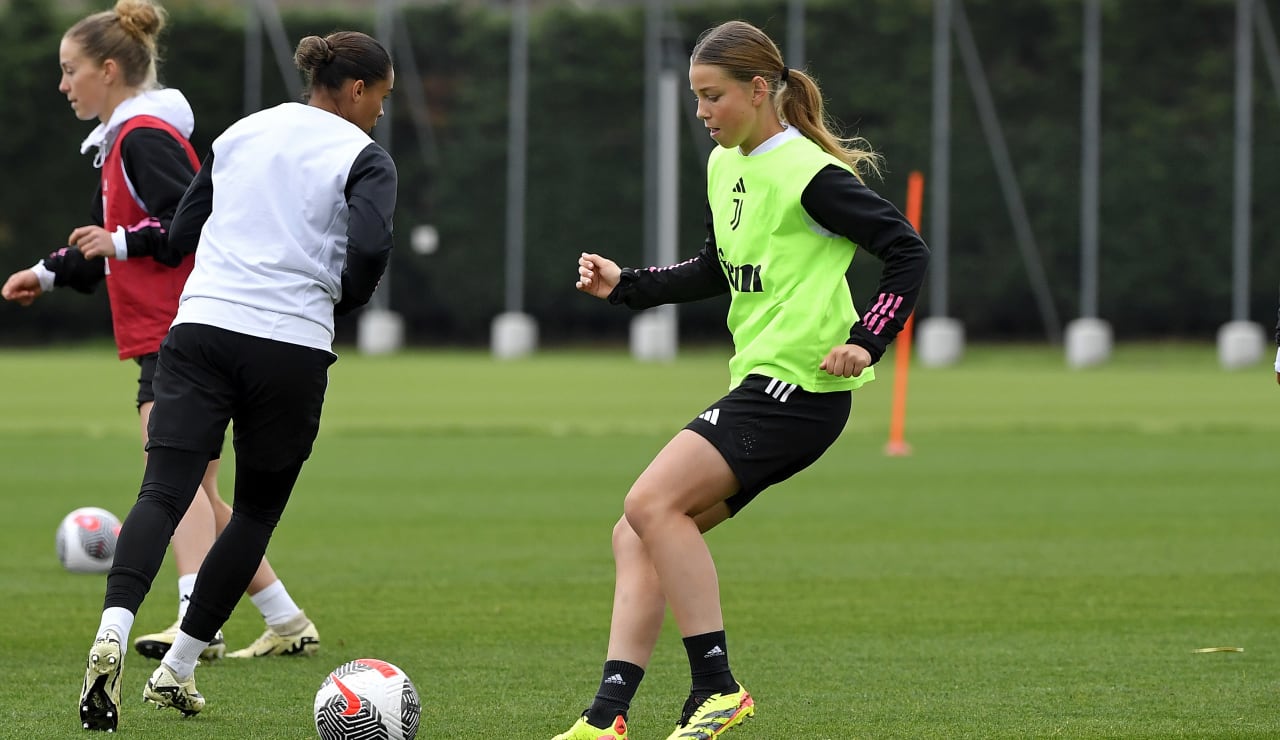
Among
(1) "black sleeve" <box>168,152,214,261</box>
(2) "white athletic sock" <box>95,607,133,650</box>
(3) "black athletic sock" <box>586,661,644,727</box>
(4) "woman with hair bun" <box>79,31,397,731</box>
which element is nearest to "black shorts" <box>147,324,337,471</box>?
(4) "woman with hair bun" <box>79,31,397,731</box>

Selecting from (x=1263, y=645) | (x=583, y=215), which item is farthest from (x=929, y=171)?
(x=1263, y=645)

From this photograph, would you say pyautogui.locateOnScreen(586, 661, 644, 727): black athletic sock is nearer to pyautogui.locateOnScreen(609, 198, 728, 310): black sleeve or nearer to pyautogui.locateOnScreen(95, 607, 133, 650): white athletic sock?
pyautogui.locateOnScreen(609, 198, 728, 310): black sleeve

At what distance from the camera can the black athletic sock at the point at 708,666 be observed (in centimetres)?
516

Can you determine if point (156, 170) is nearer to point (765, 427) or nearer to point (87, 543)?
point (765, 427)

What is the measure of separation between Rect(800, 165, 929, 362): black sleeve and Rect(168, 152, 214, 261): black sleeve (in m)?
1.78

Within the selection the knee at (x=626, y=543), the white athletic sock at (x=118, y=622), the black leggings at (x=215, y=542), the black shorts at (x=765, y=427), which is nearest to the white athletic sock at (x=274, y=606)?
the black leggings at (x=215, y=542)

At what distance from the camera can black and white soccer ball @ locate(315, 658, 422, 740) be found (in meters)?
5.17

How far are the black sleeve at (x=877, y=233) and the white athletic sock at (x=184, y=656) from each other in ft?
7.09

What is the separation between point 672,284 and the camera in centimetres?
565

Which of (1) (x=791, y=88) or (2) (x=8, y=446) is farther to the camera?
(2) (x=8, y=446)

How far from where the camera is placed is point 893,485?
14078 millimetres

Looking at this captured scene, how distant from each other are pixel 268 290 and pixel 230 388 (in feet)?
0.99

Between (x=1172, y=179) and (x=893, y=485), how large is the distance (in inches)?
1193

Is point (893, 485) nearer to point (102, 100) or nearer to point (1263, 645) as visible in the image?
point (1263, 645)
